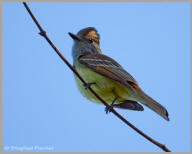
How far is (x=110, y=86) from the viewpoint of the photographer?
7.17 metres

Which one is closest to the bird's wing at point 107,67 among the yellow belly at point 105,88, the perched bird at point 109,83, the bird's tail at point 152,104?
the perched bird at point 109,83

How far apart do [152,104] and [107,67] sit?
75.3 inches

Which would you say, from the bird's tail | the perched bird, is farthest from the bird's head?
the bird's tail

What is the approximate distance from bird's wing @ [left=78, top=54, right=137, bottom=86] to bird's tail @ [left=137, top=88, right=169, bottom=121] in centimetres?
35

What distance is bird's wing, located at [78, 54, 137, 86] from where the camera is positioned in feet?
23.2

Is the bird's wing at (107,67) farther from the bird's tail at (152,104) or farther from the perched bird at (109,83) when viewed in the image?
the bird's tail at (152,104)

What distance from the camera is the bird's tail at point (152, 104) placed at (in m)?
5.51

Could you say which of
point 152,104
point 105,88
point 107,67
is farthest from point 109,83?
point 152,104

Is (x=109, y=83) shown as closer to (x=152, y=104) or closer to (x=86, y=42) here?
(x=152, y=104)

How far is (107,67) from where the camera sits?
302 inches

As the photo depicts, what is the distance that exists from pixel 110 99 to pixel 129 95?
52 centimetres

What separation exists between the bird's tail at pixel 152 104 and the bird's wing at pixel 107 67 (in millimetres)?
351

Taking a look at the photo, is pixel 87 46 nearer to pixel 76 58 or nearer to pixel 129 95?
pixel 76 58

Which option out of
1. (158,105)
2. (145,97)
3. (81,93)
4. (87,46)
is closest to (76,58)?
(87,46)
